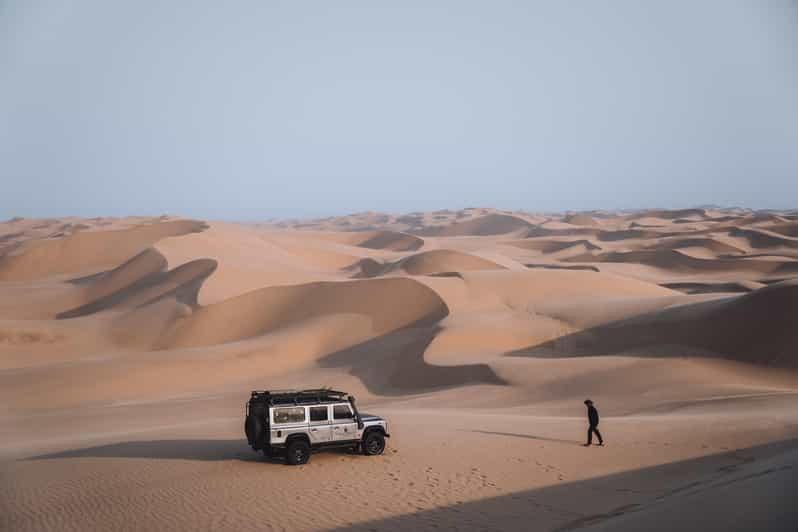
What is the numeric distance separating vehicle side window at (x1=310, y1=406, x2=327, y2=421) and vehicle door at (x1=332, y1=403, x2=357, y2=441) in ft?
0.53

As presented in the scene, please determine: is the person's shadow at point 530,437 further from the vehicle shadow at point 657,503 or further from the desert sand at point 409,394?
the vehicle shadow at point 657,503

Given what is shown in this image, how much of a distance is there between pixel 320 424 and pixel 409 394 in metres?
10.7

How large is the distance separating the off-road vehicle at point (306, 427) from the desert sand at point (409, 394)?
0.89 ft

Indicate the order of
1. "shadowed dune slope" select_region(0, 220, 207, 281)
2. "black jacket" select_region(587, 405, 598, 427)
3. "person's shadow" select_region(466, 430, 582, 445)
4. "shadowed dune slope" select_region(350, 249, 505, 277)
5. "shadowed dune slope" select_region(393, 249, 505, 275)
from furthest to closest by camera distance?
"shadowed dune slope" select_region(0, 220, 207, 281), "shadowed dune slope" select_region(350, 249, 505, 277), "shadowed dune slope" select_region(393, 249, 505, 275), "person's shadow" select_region(466, 430, 582, 445), "black jacket" select_region(587, 405, 598, 427)

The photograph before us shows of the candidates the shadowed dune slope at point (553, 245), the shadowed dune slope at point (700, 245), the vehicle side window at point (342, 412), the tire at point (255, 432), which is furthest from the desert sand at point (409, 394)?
the shadowed dune slope at point (553, 245)

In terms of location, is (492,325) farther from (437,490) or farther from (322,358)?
(437,490)

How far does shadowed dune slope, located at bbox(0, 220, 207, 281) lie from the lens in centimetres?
5563

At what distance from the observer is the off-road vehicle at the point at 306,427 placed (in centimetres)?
1088

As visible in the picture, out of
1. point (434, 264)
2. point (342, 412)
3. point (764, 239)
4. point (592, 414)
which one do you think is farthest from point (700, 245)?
point (342, 412)

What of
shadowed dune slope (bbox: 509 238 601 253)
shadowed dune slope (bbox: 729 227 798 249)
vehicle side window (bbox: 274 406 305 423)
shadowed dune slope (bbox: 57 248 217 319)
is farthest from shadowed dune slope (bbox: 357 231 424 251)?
vehicle side window (bbox: 274 406 305 423)

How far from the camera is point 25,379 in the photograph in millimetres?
22953

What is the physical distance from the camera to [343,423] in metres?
11.4

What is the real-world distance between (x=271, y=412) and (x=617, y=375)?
11608 mm

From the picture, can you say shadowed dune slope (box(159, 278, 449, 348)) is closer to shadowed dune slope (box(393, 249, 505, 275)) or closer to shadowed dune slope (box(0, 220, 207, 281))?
shadowed dune slope (box(393, 249, 505, 275))
